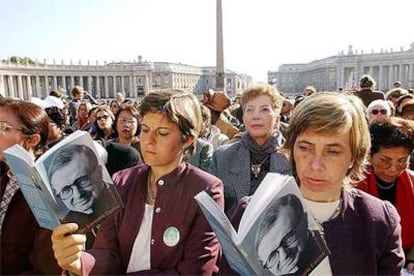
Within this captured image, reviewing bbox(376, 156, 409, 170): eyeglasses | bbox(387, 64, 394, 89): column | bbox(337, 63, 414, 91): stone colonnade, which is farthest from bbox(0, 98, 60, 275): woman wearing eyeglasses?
bbox(387, 64, 394, 89): column

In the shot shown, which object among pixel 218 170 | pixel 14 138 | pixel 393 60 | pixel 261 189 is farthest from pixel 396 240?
pixel 393 60

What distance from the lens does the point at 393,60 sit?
75312mm

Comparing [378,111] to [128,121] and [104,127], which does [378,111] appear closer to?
[128,121]

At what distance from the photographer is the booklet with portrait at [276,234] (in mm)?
1306

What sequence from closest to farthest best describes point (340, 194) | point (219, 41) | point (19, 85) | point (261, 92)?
point (340, 194) < point (261, 92) < point (219, 41) < point (19, 85)

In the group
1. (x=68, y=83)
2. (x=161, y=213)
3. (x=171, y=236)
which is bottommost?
(x=171, y=236)

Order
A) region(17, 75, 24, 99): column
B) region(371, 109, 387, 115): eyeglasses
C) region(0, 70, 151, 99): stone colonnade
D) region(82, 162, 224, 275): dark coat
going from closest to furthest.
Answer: region(82, 162, 224, 275): dark coat < region(371, 109, 387, 115): eyeglasses < region(0, 70, 151, 99): stone colonnade < region(17, 75, 24, 99): column

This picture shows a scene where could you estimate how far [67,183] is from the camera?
62.3 inches

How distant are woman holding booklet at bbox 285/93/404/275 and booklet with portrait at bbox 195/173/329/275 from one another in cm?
35

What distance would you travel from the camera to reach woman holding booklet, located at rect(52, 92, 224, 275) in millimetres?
2027

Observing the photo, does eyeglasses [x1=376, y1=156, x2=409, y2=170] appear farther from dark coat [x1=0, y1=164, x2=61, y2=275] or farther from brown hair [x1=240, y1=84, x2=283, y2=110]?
dark coat [x1=0, y1=164, x2=61, y2=275]

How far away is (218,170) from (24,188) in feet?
6.47

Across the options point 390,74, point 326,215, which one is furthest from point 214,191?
point 390,74

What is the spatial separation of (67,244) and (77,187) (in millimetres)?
231
